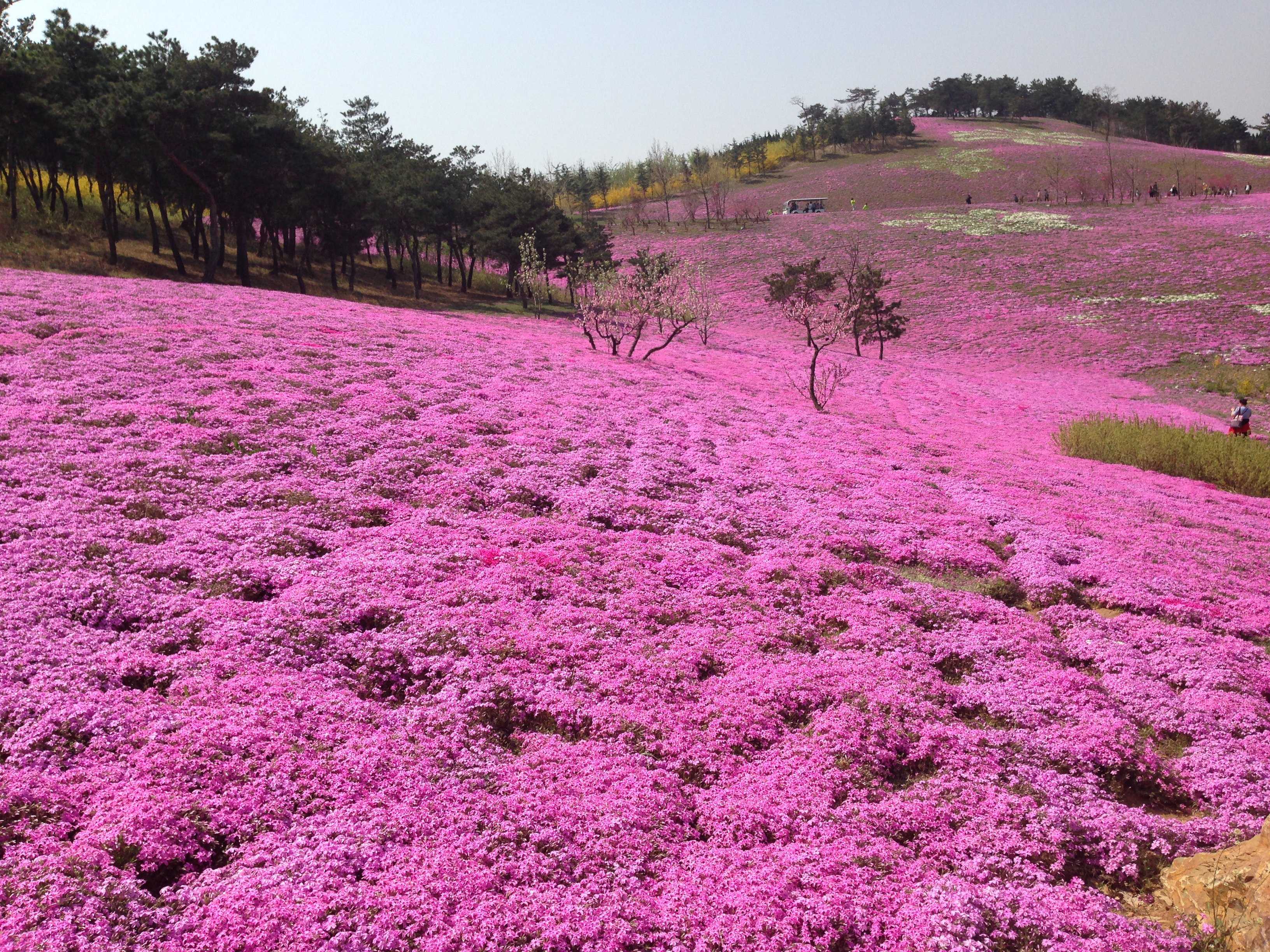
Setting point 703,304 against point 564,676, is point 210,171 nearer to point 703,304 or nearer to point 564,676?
point 703,304

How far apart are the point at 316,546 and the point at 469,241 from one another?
185 ft

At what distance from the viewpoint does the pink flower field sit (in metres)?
5.13

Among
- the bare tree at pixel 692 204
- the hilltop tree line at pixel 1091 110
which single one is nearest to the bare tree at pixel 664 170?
the bare tree at pixel 692 204

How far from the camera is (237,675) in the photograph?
7105 mm

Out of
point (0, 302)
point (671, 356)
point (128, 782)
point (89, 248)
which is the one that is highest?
point (89, 248)

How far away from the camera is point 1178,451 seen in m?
21.7

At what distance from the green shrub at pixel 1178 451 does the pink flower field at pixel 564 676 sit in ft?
12.6

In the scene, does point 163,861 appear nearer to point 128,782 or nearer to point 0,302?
point 128,782

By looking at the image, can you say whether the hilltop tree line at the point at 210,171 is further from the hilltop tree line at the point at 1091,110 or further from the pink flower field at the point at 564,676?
the hilltop tree line at the point at 1091,110

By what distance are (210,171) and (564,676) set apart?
140 ft

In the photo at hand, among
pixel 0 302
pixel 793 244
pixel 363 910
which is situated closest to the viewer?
pixel 363 910

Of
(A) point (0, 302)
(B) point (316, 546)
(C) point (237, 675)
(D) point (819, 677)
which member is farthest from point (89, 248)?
(D) point (819, 677)

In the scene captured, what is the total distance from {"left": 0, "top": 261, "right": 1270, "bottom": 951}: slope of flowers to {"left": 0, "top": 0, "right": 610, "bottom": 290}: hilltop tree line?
27294 mm

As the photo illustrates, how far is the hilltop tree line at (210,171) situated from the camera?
37.2 meters
